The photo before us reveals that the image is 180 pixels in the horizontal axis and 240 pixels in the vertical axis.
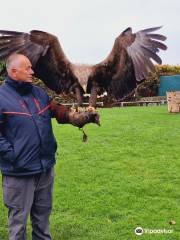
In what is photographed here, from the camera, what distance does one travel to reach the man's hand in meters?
4.21

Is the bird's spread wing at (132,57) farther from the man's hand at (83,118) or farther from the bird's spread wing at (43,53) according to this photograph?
the man's hand at (83,118)

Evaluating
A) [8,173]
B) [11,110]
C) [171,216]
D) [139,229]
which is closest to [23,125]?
[11,110]

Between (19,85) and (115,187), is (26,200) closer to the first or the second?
(19,85)

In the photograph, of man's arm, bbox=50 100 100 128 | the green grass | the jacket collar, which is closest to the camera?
the jacket collar

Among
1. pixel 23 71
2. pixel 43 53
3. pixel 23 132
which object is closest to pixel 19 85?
pixel 23 71

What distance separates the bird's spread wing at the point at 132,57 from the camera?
4.66m

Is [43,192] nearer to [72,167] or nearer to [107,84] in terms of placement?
[107,84]

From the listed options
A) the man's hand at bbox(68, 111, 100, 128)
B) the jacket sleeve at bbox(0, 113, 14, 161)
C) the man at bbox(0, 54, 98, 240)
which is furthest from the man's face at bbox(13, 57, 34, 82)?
the man's hand at bbox(68, 111, 100, 128)

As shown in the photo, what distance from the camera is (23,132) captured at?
412 cm

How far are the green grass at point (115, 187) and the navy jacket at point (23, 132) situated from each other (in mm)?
1443

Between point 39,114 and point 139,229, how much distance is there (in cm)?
208

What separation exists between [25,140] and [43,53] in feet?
3.45

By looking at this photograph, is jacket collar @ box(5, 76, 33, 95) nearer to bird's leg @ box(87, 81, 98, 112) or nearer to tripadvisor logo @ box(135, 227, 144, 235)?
bird's leg @ box(87, 81, 98, 112)

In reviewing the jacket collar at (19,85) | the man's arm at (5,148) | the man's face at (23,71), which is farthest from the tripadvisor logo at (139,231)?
the man's face at (23,71)
